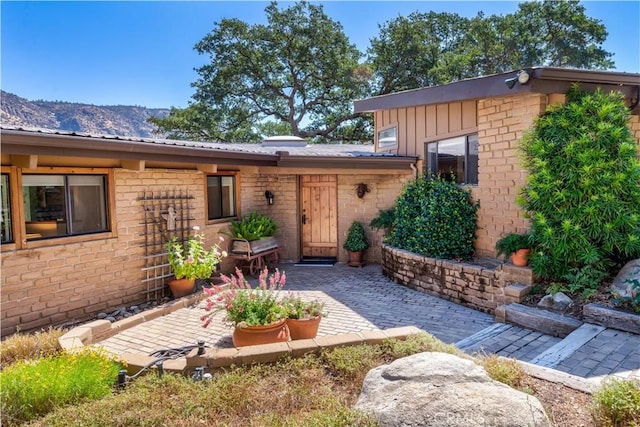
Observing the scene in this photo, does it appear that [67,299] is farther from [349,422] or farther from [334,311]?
[349,422]

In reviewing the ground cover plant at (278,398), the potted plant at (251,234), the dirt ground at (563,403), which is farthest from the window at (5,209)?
the dirt ground at (563,403)

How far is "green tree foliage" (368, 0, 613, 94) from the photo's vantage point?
20.2m

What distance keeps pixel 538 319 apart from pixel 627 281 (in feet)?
3.62

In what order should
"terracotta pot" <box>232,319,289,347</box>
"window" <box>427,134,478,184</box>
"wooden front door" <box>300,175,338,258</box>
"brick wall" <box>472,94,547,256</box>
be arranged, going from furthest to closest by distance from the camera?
"wooden front door" <box>300,175,338,258</box> → "window" <box>427,134,478,184</box> → "brick wall" <box>472,94,547,256</box> → "terracotta pot" <box>232,319,289,347</box>

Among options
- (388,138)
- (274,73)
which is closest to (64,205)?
(388,138)

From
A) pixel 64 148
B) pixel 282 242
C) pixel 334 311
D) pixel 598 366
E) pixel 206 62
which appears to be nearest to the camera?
pixel 598 366

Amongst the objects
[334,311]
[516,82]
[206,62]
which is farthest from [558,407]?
[206,62]

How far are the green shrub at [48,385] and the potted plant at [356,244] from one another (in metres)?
6.82

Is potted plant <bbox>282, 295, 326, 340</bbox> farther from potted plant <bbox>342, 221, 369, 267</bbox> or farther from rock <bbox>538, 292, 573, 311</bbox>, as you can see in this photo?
potted plant <bbox>342, 221, 369, 267</bbox>

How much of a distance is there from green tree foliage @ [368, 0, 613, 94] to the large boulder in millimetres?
18799

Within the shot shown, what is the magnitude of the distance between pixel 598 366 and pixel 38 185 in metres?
7.09

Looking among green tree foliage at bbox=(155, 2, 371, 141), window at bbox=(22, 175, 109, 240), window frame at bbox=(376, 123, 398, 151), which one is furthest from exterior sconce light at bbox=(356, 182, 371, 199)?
green tree foliage at bbox=(155, 2, 371, 141)

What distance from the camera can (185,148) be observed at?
680 cm

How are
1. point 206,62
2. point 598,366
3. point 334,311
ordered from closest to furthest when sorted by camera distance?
point 598,366 < point 334,311 < point 206,62
